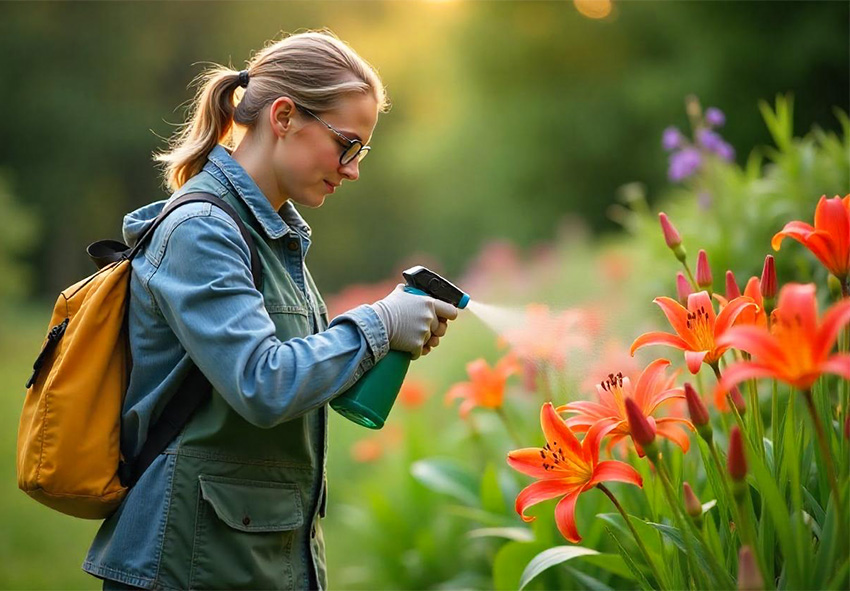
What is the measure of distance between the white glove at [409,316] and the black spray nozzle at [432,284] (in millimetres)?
42

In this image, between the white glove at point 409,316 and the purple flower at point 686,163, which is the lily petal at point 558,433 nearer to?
the white glove at point 409,316

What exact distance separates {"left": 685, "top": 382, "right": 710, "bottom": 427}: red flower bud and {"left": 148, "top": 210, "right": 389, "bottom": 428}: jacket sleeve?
665mm

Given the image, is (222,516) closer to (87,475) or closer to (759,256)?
(87,475)

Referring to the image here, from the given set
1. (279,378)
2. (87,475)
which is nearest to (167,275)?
(279,378)

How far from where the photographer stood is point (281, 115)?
1.99 m

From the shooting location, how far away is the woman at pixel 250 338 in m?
1.71

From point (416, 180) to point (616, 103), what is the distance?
8211mm

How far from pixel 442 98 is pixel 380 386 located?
19.5 meters

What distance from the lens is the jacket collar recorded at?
1.98m

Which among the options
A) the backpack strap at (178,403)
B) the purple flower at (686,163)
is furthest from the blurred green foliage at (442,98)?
the backpack strap at (178,403)

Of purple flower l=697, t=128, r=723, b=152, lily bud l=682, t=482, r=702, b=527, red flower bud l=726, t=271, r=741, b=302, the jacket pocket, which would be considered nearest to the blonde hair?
the jacket pocket

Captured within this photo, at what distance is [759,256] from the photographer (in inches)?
153

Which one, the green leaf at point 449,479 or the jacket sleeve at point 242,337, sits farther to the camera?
the green leaf at point 449,479

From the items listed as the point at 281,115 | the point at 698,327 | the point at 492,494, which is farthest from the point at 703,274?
the point at 492,494
